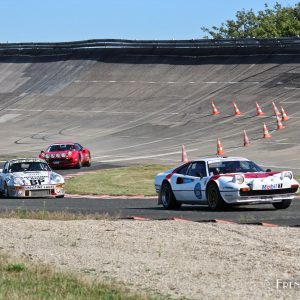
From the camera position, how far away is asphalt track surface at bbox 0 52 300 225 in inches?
1674

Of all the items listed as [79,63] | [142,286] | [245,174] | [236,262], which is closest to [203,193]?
[245,174]

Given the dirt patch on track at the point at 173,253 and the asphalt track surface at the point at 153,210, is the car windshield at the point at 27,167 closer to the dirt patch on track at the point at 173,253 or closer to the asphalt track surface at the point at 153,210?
the asphalt track surface at the point at 153,210

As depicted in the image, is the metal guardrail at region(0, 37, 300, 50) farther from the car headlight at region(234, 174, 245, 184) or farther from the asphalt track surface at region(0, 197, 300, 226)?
the car headlight at region(234, 174, 245, 184)

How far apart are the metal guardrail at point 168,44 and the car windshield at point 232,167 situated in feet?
117

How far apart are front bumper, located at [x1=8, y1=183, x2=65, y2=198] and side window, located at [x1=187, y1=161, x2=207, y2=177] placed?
5.83 m

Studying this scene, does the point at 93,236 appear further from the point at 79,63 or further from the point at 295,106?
the point at 79,63

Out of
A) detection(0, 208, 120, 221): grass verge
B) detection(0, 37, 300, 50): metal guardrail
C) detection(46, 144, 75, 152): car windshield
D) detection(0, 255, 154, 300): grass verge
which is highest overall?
detection(0, 37, 300, 50): metal guardrail

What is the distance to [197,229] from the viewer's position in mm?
16297

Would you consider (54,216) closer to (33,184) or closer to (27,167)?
(33,184)

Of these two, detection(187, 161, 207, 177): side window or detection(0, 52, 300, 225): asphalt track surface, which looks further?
detection(0, 52, 300, 225): asphalt track surface

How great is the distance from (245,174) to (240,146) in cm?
→ 2057

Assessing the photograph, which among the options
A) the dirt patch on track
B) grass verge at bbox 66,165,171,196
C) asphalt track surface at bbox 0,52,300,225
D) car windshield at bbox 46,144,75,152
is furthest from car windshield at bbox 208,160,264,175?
car windshield at bbox 46,144,75,152

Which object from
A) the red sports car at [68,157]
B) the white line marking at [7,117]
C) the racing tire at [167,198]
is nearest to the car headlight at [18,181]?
the racing tire at [167,198]

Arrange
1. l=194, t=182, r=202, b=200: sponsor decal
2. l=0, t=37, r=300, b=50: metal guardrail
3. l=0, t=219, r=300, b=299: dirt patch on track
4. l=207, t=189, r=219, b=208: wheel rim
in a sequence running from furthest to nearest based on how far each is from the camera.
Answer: l=0, t=37, r=300, b=50: metal guardrail, l=194, t=182, r=202, b=200: sponsor decal, l=207, t=189, r=219, b=208: wheel rim, l=0, t=219, r=300, b=299: dirt patch on track
